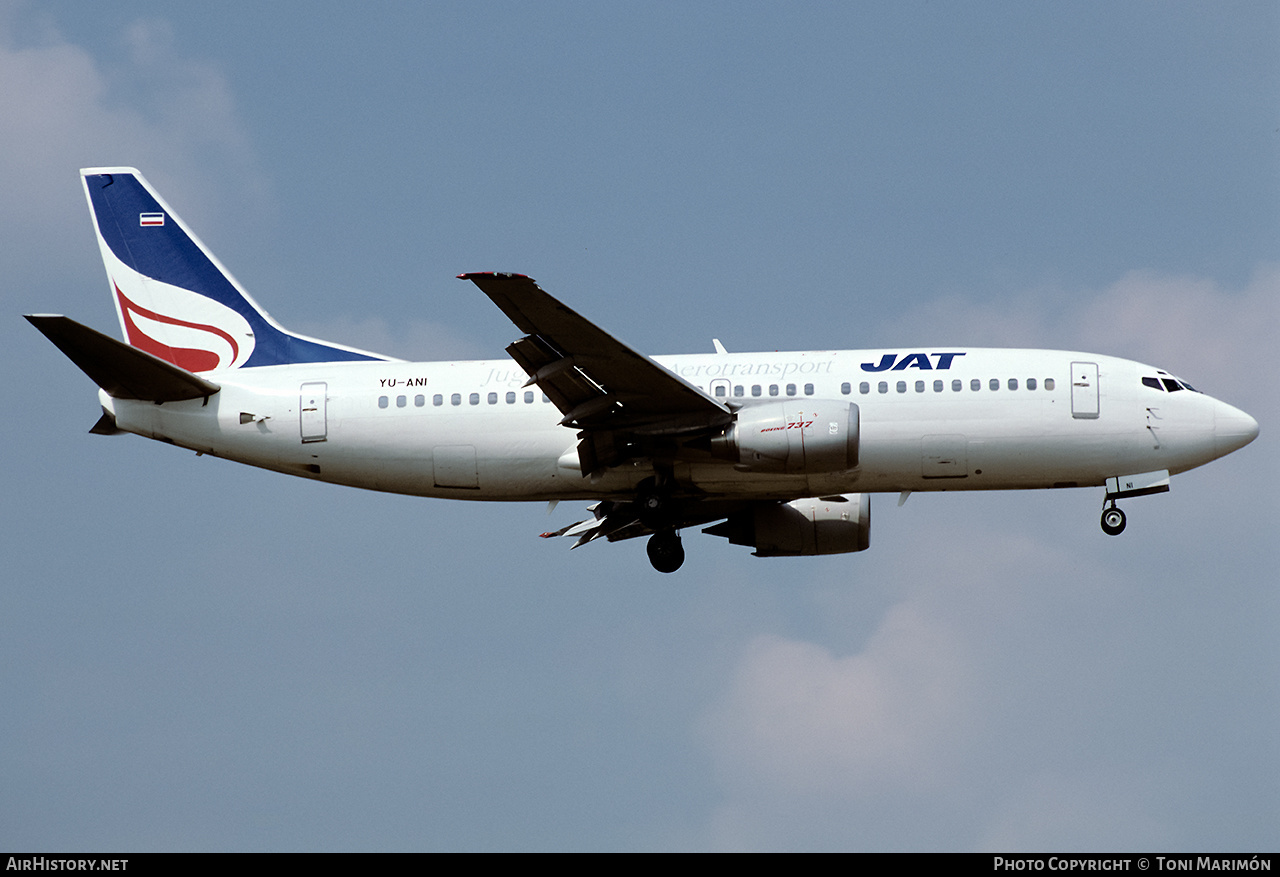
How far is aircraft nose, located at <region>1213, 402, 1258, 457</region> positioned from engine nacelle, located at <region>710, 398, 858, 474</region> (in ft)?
27.5

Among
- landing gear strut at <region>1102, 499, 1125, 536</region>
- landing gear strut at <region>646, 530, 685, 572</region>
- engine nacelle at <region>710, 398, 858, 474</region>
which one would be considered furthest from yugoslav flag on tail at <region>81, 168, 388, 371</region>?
landing gear strut at <region>1102, 499, 1125, 536</region>

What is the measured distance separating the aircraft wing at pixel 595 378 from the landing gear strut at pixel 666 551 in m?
3.32

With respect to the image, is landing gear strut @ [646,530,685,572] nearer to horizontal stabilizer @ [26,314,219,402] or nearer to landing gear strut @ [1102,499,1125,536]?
landing gear strut @ [1102,499,1125,536]

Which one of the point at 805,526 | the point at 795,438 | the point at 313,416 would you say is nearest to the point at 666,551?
the point at 805,526

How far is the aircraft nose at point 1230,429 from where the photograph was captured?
119 feet

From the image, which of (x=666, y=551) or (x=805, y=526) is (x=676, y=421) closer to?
(x=666, y=551)

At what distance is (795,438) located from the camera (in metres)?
34.3

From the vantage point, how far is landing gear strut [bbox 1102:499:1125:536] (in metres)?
36.9

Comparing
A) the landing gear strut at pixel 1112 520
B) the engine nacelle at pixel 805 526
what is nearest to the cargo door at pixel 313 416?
the engine nacelle at pixel 805 526

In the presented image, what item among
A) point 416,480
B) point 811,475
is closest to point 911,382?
point 811,475

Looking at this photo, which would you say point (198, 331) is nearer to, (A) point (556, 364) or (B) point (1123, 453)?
(A) point (556, 364)

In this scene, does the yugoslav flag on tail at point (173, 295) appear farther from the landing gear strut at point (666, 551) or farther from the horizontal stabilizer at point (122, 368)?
the landing gear strut at point (666, 551)
